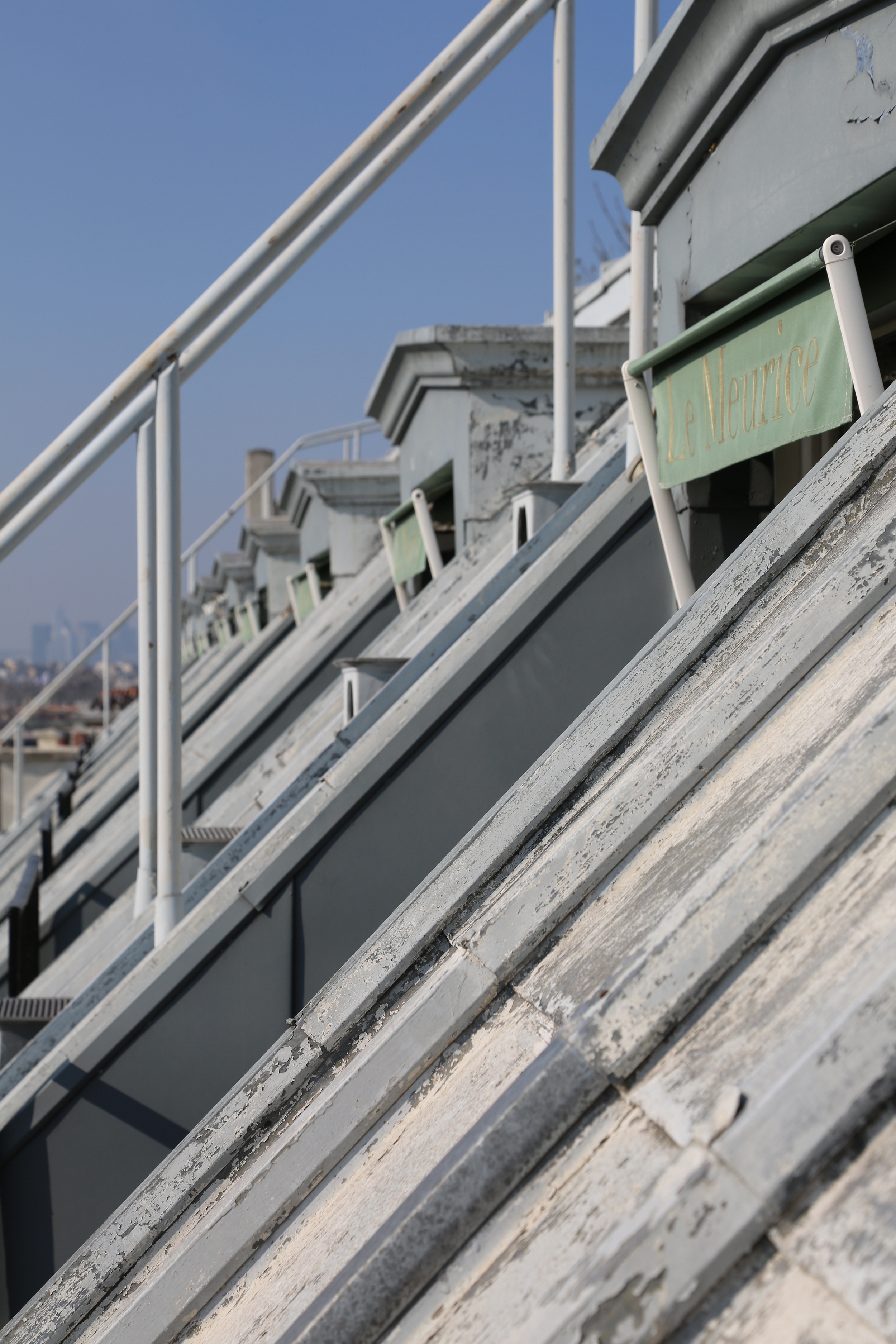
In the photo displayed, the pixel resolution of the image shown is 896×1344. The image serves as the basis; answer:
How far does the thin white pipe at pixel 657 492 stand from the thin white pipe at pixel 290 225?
2.87 feet

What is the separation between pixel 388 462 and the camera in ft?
26.5

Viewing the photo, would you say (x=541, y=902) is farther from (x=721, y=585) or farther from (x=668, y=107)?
A: (x=668, y=107)

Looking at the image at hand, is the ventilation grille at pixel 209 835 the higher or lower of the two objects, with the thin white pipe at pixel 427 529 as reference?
lower

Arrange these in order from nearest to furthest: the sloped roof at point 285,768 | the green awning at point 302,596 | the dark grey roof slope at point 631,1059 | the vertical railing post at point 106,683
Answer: the dark grey roof slope at point 631,1059
the sloped roof at point 285,768
the green awning at point 302,596
the vertical railing post at point 106,683

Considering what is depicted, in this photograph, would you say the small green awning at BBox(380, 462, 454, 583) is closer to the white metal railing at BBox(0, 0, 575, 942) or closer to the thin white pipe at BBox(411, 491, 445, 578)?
the thin white pipe at BBox(411, 491, 445, 578)

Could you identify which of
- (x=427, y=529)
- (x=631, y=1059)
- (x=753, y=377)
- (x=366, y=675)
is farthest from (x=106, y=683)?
(x=631, y=1059)

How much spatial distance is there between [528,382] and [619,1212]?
438 cm

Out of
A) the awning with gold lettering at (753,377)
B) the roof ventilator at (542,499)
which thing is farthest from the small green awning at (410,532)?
the awning with gold lettering at (753,377)

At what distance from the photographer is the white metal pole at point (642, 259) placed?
348 centimetres

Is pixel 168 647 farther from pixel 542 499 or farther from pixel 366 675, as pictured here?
pixel 542 499

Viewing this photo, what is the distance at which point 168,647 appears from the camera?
2953 mm

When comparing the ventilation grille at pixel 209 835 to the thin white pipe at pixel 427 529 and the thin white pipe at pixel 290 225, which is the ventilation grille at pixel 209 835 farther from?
the thin white pipe at pixel 427 529

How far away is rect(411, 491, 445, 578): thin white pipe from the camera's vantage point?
18.5 feet

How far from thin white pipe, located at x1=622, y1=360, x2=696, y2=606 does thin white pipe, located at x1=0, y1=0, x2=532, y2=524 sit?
0.88m
